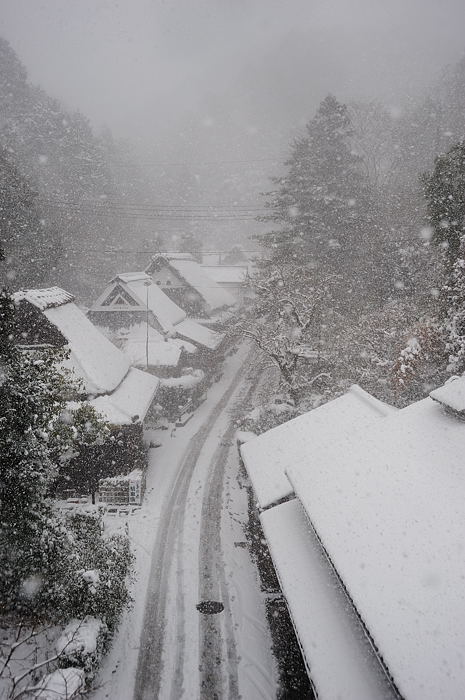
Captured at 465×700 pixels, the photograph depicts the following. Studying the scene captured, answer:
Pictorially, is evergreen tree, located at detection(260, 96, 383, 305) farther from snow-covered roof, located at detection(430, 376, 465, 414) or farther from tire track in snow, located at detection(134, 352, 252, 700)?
tire track in snow, located at detection(134, 352, 252, 700)

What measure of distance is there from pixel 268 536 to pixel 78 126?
71550 millimetres

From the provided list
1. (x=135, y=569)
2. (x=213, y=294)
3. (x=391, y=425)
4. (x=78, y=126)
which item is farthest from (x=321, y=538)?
(x=78, y=126)

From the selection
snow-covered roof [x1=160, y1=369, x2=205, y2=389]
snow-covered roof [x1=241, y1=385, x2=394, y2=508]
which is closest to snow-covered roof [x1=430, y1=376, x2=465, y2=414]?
snow-covered roof [x1=241, y1=385, x2=394, y2=508]

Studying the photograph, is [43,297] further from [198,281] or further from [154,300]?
[198,281]

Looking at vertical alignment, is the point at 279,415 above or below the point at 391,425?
above

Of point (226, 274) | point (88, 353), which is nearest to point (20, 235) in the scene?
point (88, 353)

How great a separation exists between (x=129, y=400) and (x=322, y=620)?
15.1 metres

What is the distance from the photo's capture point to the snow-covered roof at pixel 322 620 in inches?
289

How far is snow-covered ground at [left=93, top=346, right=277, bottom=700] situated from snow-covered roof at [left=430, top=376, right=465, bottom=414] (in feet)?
29.6

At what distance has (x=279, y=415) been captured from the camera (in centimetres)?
2206

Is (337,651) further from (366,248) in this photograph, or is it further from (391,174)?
(391,174)

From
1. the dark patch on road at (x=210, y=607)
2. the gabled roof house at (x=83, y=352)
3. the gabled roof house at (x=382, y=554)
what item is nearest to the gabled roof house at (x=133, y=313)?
the gabled roof house at (x=83, y=352)

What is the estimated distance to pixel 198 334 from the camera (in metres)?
37.5

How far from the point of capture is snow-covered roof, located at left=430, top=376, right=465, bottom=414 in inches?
402
